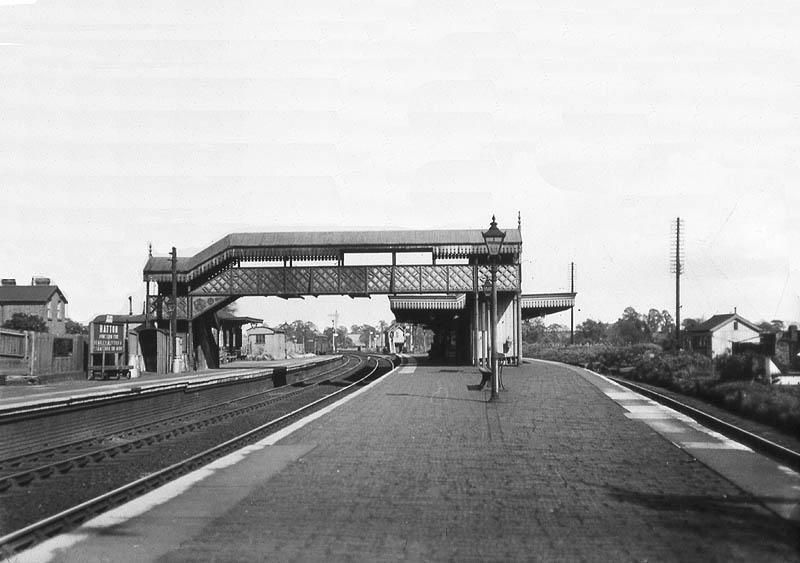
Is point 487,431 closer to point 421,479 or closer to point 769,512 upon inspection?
point 421,479

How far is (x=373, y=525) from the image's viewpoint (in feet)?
23.7

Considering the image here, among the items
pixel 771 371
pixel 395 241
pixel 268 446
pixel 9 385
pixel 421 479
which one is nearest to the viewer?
pixel 421 479

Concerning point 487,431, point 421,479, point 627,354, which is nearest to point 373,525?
point 421,479

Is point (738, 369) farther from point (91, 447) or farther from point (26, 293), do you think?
point (26, 293)

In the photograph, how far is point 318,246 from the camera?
40.2 metres

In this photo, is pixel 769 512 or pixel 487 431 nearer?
pixel 769 512

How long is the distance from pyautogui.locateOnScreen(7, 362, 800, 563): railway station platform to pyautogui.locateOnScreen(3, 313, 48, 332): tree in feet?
191

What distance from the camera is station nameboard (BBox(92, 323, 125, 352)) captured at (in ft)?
107

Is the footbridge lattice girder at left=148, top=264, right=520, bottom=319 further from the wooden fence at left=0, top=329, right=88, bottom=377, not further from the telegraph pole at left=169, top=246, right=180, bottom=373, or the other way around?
the wooden fence at left=0, top=329, right=88, bottom=377

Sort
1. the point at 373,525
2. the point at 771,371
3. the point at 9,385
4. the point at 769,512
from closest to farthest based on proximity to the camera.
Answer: the point at 373,525 → the point at 769,512 → the point at 771,371 → the point at 9,385

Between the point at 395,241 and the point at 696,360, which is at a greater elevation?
the point at 395,241

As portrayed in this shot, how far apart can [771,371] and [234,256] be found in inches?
1013

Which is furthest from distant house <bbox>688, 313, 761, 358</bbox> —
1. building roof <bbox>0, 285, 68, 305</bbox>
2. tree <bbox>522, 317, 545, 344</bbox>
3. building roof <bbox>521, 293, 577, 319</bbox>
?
building roof <bbox>0, 285, 68, 305</bbox>

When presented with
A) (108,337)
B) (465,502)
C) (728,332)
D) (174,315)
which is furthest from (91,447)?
(728,332)
